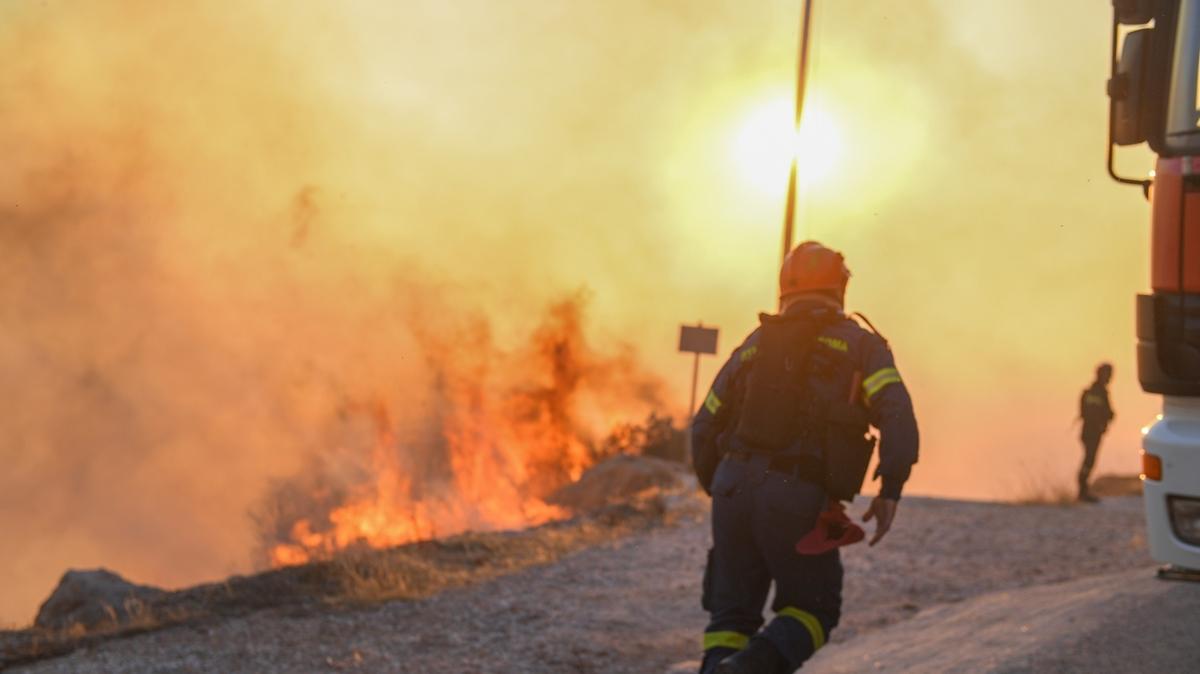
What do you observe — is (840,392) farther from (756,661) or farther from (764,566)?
(756,661)

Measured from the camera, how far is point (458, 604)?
1085 cm

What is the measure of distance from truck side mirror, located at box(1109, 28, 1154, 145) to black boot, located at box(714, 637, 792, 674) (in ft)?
8.17

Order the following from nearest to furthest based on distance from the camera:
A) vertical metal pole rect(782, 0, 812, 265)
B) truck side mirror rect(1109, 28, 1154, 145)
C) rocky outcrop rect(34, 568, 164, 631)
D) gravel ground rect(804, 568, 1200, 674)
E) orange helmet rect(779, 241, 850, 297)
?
orange helmet rect(779, 241, 850, 297)
truck side mirror rect(1109, 28, 1154, 145)
gravel ground rect(804, 568, 1200, 674)
rocky outcrop rect(34, 568, 164, 631)
vertical metal pole rect(782, 0, 812, 265)

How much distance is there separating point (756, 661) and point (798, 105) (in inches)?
549

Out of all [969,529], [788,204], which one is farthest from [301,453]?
[969,529]

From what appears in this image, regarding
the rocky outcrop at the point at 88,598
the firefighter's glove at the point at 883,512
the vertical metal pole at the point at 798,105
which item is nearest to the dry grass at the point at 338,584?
the rocky outcrop at the point at 88,598

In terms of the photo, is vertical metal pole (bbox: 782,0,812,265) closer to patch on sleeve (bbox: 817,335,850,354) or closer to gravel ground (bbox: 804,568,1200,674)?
gravel ground (bbox: 804,568,1200,674)

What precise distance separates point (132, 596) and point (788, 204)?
9.25 meters

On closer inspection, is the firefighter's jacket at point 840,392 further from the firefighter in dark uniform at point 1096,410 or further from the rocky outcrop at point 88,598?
the firefighter in dark uniform at point 1096,410

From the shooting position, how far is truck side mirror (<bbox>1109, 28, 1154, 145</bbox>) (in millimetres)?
5875

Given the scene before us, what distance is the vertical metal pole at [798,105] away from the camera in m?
18.0

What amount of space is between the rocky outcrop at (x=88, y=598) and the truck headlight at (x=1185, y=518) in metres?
8.29

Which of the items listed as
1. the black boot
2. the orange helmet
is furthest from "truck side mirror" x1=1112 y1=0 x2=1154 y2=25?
the black boot

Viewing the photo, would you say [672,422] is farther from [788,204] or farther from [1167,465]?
[1167,465]
